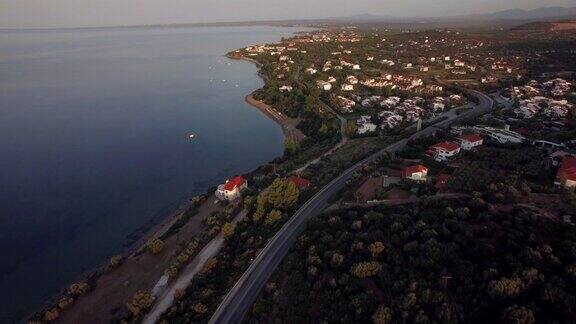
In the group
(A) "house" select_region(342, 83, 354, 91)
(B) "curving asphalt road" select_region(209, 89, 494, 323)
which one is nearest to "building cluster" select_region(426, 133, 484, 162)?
(B) "curving asphalt road" select_region(209, 89, 494, 323)

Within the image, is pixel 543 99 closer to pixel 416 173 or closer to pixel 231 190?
pixel 416 173

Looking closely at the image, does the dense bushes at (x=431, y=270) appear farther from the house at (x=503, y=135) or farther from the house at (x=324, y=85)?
the house at (x=324, y=85)

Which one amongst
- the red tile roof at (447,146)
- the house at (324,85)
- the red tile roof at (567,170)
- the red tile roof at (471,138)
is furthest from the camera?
Result: the house at (324,85)

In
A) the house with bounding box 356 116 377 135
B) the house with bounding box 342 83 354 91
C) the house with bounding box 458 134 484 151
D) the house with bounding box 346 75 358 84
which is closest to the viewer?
the house with bounding box 458 134 484 151

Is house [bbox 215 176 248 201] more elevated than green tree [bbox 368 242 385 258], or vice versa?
green tree [bbox 368 242 385 258]

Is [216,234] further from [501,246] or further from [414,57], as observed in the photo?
[414,57]

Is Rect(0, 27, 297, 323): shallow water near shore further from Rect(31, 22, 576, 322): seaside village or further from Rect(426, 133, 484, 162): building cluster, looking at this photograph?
Rect(426, 133, 484, 162): building cluster

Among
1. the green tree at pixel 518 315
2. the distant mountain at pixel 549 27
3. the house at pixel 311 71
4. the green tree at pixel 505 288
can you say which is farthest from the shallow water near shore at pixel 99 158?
the distant mountain at pixel 549 27
